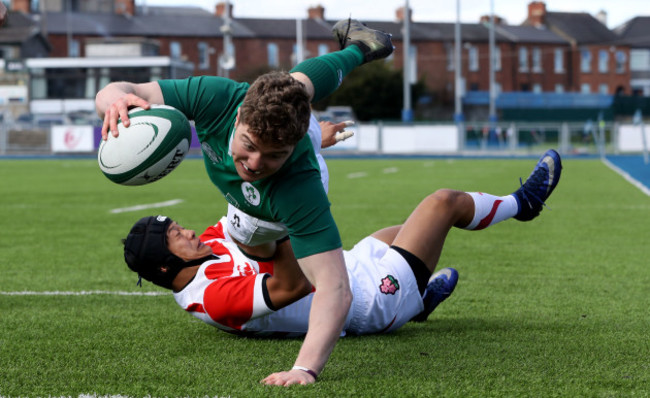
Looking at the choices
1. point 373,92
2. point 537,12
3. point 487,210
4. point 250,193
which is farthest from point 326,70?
point 537,12

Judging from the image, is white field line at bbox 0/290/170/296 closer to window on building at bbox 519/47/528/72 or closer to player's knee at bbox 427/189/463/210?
player's knee at bbox 427/189/463/210

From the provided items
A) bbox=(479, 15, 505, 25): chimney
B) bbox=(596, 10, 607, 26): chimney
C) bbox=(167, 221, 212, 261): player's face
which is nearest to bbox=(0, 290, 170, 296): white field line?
bbox=(167, 221, 212, 261): player's face

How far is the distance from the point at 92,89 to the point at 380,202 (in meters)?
48.2

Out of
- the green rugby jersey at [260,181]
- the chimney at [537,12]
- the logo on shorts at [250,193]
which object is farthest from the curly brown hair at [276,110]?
the chimney at [537,12]

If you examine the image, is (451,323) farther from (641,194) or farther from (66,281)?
(641,194)

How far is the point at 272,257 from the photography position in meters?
4.49

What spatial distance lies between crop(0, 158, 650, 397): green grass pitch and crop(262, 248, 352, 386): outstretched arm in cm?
10

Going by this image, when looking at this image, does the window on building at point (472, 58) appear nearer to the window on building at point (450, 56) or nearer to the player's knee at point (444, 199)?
the window on building at point (450, 56)

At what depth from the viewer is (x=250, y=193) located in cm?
376

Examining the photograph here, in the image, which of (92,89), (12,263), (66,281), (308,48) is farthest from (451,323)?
(308,48)

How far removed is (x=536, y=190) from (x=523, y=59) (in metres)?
80.0

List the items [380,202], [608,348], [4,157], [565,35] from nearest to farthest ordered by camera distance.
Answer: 1. [608,348]
2. [380,202]
3. [4,157]
4. [565,35]

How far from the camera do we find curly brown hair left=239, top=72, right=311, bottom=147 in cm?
329

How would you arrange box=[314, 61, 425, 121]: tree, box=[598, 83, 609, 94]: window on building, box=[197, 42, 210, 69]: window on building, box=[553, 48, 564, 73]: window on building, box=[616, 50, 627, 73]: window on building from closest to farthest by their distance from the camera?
box=[314, 61, 425, 121]: tree < box=[197, 42, 210, 69]: window on building < box=[553, 48, 564, 73]: window on building < box=[598, 83, 609, 94]: window on building < box=[616, 50, 627, 73]: window on building
